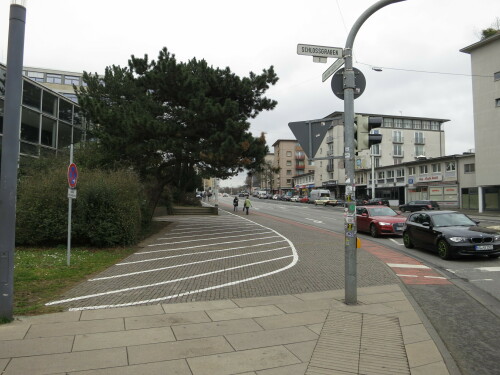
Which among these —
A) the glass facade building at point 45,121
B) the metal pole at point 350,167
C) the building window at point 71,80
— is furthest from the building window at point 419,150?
the metal pole at point 350,167

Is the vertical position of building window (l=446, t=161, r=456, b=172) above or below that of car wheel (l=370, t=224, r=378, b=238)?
above

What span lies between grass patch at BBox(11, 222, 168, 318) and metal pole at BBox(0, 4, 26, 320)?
27.8 inches

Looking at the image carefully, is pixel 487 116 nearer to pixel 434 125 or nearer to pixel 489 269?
pixel 489 269

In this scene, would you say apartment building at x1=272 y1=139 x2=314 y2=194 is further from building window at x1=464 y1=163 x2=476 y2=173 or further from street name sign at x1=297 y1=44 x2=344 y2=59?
street name sign at x1=297 y1=44 x2=344 y2=59

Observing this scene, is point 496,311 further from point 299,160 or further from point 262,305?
point 299,160

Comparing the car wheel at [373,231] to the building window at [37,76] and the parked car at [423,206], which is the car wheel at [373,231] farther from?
the building window at [37,76]

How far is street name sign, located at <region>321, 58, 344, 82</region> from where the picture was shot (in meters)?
6.66

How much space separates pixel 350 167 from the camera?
643cm

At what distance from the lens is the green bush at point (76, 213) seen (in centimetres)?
1233

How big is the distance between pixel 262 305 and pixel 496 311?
3638 mm

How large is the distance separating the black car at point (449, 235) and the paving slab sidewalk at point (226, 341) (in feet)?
17.8

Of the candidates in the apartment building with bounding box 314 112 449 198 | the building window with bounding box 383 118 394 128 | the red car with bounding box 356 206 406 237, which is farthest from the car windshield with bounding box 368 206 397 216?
the building window with bounding box 383 118 394 128

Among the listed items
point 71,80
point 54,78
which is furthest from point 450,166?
point 54,78

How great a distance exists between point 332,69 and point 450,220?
25.0ft
